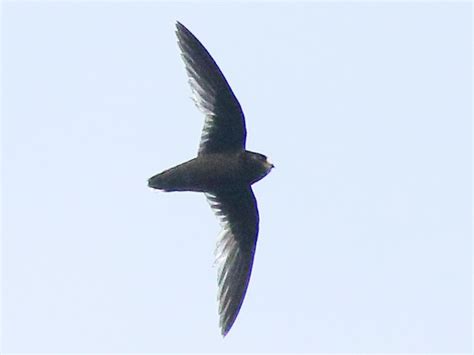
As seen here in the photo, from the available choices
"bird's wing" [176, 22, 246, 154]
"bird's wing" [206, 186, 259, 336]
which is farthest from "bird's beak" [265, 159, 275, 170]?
"bird's wing" [206, 186, 259, 336]

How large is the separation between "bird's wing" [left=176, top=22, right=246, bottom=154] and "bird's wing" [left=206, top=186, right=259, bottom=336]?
65 cm

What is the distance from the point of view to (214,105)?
1781 cm

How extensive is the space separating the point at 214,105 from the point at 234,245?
164cm

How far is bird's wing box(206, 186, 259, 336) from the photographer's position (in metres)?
18.2

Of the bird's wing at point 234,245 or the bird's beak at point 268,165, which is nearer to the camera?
the bird's beak at point 268,165

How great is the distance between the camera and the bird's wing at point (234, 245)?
18.2 m

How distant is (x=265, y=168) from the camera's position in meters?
17.7

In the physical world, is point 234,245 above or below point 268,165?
below

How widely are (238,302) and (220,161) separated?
5.21 feet

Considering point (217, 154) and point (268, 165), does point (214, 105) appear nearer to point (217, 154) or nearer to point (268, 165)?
point (217, 154)

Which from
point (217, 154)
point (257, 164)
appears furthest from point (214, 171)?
point (257, 164)

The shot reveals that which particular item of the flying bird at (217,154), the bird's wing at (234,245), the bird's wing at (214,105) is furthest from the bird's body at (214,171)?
the bird's wing at (234,245)

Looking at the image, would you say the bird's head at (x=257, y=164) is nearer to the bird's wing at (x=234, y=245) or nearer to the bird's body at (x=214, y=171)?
the bird's body at (x=214, y=171)

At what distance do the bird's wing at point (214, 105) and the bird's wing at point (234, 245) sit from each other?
649 millimetres
